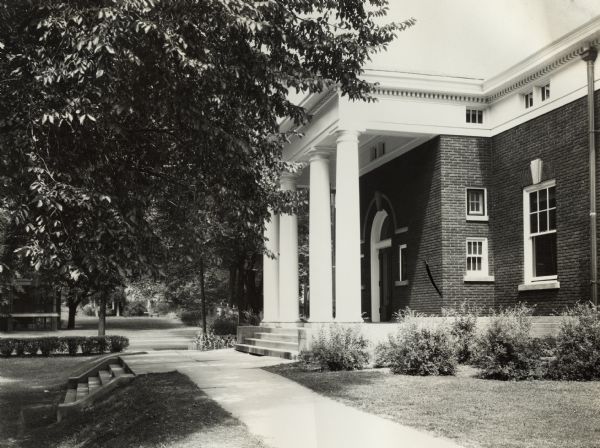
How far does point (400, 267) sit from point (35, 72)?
47.5 feet

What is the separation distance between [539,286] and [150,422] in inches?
392

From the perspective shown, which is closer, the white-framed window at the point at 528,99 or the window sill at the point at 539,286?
the window sill at the point at 539,286

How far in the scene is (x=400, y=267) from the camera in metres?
19.8

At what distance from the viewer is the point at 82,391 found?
45.5ft

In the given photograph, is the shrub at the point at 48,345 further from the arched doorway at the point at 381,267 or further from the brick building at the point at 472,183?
the brick building at the point at 472,183

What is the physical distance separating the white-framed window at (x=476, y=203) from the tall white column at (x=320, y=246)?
3728mm

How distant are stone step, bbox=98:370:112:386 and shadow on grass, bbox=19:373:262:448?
6.23 feet

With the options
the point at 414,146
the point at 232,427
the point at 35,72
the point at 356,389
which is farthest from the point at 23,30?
the point at 414,146

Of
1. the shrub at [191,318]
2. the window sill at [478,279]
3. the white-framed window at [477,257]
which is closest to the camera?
the window sill at [478,279]

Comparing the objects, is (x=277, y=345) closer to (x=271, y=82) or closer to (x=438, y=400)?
(x=438, y=400)

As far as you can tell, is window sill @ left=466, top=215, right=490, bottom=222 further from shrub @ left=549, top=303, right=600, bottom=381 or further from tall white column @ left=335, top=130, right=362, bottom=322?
shrub @ left=549, top=303, right=600, bottom=381

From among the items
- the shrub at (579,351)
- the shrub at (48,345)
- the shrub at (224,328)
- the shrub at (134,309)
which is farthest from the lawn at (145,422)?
the shrub at (134,309)

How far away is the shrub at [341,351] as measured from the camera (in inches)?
519

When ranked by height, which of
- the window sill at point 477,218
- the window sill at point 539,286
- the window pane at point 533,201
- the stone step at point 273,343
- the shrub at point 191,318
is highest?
the window pane at point 533,201
